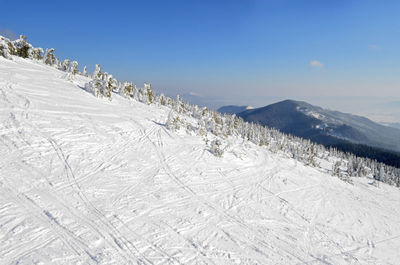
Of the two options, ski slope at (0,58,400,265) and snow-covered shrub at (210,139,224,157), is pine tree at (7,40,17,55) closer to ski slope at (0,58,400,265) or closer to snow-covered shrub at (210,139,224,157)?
ski slope at (0,58,400,265)

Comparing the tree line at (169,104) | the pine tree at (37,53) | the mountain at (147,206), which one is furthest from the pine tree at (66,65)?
the mountain at (147,206)

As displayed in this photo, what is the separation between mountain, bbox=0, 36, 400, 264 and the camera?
7.34 meters

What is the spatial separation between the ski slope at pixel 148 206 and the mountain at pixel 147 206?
0.06m

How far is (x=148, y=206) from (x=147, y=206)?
51mm

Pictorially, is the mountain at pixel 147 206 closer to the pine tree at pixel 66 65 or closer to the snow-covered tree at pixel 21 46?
the snow-covered tree at pixel 21 46

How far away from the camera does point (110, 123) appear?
21.8m

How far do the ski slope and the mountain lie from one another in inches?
2.2

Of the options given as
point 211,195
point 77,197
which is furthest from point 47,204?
point 211,195

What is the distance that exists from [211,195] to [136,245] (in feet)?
21.0

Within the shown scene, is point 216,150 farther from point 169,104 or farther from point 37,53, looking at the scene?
point 37,53

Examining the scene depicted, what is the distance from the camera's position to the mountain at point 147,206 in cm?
734

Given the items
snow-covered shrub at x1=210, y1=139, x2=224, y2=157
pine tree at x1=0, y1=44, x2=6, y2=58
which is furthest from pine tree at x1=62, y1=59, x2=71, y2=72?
snow-covered shrub at x1=210, y1=139, x2=224, y2=157

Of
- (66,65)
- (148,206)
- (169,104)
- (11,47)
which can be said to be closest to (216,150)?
(148,206)

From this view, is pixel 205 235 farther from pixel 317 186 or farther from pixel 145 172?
pixel 317 186
